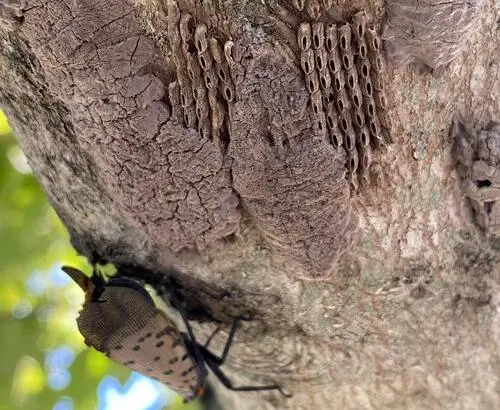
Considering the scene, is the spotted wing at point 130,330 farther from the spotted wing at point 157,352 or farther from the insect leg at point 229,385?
the insect leg at point 229,385

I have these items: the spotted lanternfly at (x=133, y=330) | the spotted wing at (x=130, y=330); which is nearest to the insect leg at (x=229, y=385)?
the spotted lanternfly at (x=133, y=330)

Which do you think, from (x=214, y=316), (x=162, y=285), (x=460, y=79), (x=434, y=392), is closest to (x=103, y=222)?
(x=162, y=285)

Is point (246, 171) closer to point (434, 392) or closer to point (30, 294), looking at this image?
point (434, 392)

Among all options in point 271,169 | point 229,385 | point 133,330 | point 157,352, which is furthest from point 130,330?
point 271,169

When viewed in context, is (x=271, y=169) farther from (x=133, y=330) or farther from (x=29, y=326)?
(x=29, y=326)

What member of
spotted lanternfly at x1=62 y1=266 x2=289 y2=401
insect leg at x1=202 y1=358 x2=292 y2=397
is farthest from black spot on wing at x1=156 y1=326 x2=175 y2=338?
insect leg at x1=202 y1=358 x2=292 y2=397

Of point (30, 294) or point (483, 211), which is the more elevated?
point (483, 211)
